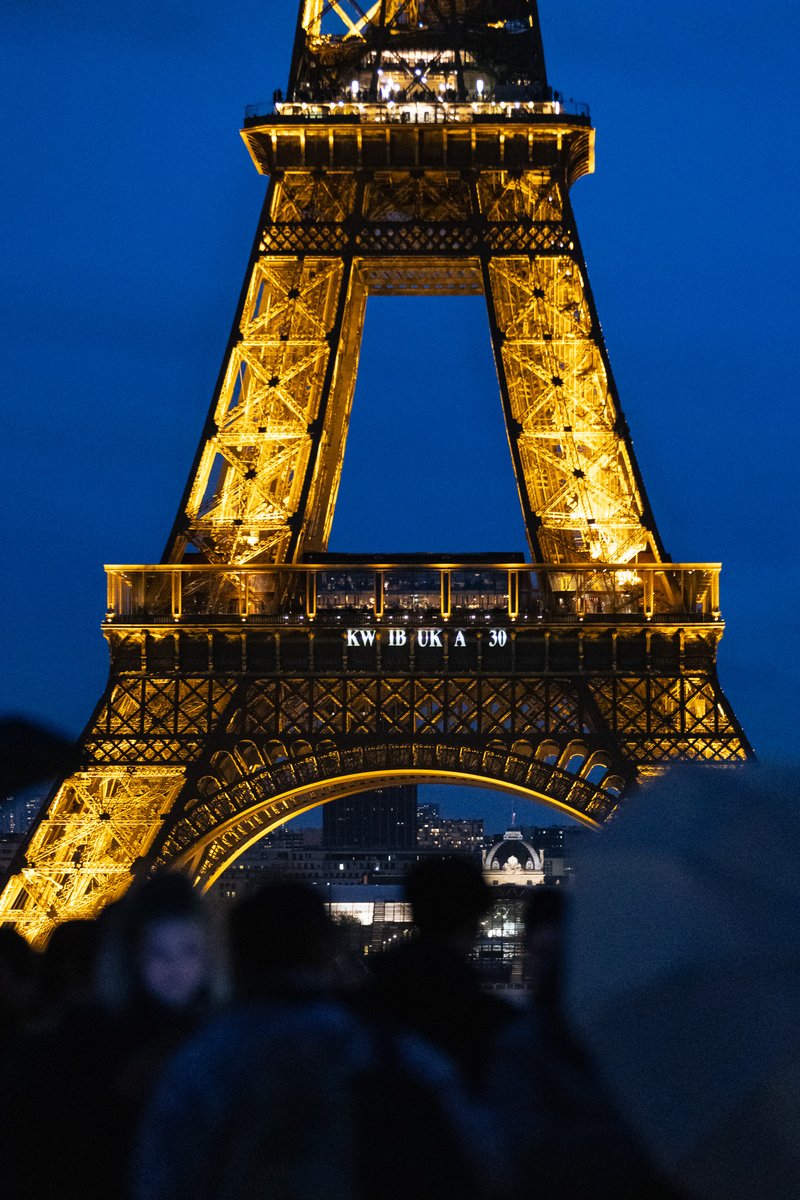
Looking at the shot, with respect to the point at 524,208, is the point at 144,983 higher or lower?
lower

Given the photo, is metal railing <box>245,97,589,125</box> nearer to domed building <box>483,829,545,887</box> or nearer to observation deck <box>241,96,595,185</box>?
observation deck <box>241,96,595,185</box>

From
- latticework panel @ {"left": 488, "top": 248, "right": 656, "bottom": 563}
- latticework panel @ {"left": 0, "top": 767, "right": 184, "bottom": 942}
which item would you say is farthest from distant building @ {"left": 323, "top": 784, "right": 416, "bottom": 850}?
latticework panel @ {"left": 0, "top": 767, "right": 184, "bottom": 942}

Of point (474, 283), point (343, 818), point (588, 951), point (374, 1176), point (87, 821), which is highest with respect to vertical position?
point (343, 818)

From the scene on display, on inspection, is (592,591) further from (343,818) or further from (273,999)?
(343,818)

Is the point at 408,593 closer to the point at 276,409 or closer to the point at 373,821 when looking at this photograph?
the point at 276,409

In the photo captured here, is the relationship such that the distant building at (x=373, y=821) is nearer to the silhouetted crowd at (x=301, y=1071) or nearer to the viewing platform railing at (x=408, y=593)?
the viewing platform railing at (x=408, y=593)

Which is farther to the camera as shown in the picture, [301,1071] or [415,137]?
[415,137]

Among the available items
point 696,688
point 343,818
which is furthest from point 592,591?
point 343,818

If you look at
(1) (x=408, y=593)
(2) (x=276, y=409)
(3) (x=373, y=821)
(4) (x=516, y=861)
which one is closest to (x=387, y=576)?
(1) (x=408, y=593)
